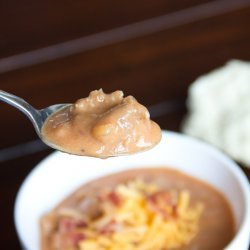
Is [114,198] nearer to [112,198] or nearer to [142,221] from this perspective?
[112,198]

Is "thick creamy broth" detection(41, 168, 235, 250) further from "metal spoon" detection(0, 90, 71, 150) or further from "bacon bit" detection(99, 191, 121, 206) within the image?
"metal spoon" detection(0, 90, 71, 150)

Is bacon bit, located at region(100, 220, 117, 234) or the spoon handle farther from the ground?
the spoon handle

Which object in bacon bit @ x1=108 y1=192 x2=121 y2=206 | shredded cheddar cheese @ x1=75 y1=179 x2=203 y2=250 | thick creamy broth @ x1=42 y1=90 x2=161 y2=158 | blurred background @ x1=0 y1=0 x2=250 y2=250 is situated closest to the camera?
thick creamy broth @ x1=42 y1=90 x2=161 y2=158

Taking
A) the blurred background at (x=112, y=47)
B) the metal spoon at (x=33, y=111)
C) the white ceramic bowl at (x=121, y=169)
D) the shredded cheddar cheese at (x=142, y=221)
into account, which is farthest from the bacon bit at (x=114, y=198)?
the blurred background at (x=112, y=47)

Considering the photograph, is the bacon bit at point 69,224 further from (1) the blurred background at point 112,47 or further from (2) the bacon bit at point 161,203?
(1) the blurred background at point 112,47

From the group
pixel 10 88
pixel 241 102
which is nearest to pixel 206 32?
pixel 241 102

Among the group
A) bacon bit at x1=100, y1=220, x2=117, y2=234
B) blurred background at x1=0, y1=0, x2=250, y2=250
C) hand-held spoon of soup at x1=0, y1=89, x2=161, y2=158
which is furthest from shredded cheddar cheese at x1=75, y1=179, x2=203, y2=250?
blurred background at x1=0, y1=0, x2=250, y2=250
